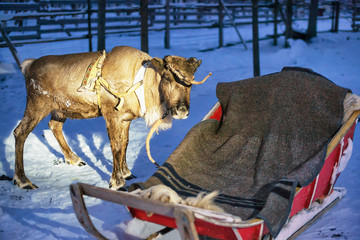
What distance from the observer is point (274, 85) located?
441cm

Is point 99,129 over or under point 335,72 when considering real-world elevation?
under

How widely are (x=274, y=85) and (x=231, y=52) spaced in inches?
357

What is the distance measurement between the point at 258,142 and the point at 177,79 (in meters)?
1.13

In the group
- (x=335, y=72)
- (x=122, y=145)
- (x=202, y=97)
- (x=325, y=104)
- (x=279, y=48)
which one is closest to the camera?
(x=325, y=104)

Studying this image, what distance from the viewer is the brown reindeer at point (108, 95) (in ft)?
14.9

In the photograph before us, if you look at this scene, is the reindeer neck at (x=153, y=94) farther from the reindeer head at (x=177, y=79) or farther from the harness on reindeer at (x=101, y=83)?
the reindeer head at (x=177, y=79)

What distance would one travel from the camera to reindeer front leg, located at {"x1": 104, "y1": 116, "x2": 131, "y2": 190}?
15.5 feet

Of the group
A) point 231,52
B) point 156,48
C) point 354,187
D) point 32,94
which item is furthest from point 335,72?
point 32,94

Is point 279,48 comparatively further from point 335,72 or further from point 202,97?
point 202,97

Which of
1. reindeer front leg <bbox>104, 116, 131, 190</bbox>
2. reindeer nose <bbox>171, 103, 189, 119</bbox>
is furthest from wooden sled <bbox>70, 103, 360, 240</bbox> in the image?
reindeer front leg <bbox>104, 116, 131, 190</bbox>

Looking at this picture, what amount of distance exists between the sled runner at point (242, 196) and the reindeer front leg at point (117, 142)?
0.99 m

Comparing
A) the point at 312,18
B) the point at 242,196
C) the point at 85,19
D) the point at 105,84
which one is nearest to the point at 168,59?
the point at 105,84

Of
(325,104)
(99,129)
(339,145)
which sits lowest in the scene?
(99,129)

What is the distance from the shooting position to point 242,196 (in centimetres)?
358
